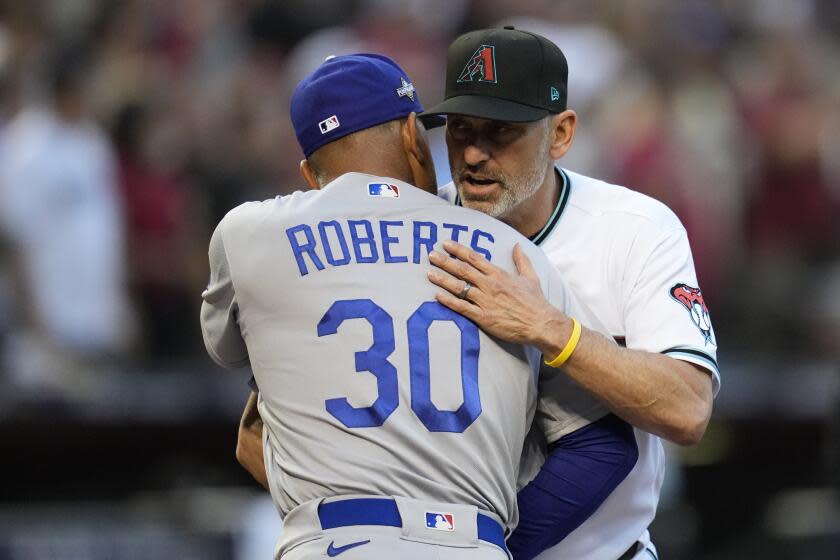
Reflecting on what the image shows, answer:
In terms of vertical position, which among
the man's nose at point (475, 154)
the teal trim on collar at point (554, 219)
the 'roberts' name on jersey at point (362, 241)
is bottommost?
the teal trim on collar at point (554, 219)

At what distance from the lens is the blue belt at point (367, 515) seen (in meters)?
3.29

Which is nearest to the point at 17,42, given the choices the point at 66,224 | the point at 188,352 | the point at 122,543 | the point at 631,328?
the point at 66,224

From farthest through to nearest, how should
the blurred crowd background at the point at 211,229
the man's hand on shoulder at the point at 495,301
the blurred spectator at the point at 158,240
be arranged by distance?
1. the blurred spectator at the point at 158,240
2. the blurred crowd background at the point at 211,229
3. the man's hand on shoulder at the point at 495,301

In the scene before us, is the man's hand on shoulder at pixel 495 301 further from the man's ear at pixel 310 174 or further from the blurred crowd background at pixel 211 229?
the blurred crowd background at pixel 211 229

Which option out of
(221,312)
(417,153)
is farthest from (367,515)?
(417,153)

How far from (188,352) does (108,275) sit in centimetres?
60

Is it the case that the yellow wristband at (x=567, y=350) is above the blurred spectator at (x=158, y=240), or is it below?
above

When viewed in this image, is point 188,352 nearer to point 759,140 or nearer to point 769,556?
point 769,556

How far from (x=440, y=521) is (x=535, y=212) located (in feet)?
3.47

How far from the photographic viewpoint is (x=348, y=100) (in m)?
3.63

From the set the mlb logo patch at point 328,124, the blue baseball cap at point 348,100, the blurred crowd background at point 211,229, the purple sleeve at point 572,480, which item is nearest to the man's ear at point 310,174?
the blue baseball cap at point 348,100

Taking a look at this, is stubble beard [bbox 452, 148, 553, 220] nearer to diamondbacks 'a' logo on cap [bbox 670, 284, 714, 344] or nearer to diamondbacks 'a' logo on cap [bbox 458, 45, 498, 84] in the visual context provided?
diamondbacks 'a' logo on cap [bbox 458, 45, 498, 84]

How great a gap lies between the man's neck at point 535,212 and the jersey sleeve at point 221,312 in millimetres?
805

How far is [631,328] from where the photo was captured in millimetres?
3760
